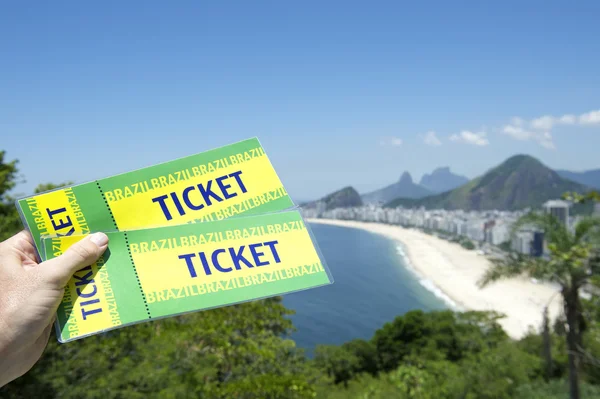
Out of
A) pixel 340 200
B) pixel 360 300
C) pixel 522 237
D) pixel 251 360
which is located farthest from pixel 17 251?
pixel 340 200

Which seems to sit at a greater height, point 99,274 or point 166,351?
point 99,274

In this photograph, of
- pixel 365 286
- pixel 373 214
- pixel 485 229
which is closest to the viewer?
pixel 365 286

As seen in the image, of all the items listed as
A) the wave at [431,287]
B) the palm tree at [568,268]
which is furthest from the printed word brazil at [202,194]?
the wave at [431,287]

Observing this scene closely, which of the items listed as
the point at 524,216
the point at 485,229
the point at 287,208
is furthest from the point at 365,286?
the point at 287,208

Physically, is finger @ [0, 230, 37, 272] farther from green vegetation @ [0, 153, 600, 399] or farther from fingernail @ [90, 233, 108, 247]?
green vegetation @ [0, 153, 600, 399]

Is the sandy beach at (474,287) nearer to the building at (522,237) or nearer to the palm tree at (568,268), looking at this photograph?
the building at (522,237)

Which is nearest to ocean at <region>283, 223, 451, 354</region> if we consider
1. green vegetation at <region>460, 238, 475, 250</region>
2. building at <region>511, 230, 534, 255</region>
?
green vegetation at <region>460, 238, 475, 250</region>

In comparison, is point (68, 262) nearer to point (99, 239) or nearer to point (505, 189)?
point (99, 239)

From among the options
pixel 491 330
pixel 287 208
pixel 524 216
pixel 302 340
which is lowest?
pixel 302 340

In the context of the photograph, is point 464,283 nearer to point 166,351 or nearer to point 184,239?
point 166,351
